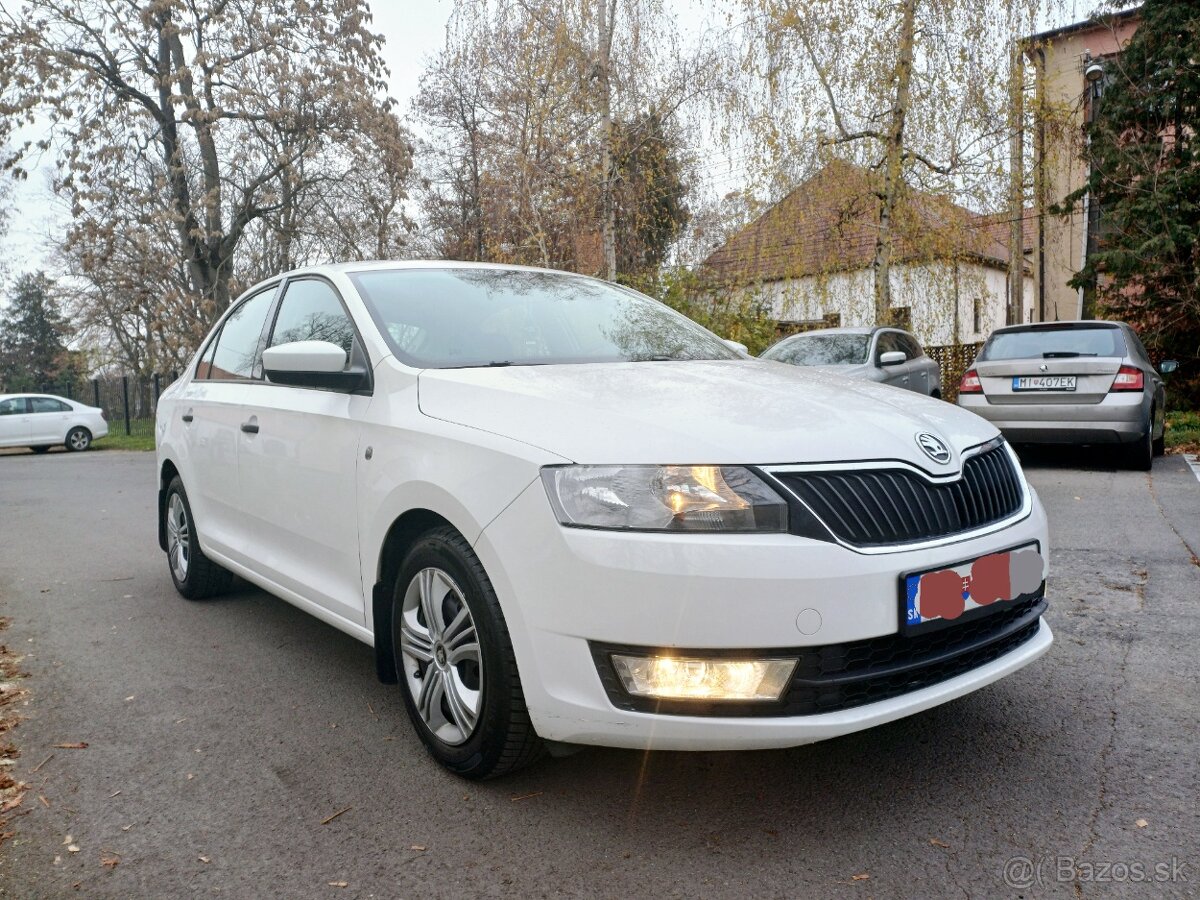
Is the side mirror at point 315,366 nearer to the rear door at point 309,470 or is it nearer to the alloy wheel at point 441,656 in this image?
the rear door at point 309,470

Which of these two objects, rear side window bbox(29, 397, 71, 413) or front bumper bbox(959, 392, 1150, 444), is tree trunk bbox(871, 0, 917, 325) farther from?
rear side window bbox(29, 397, 71, 413)

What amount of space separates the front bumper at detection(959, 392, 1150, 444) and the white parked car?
2049 cm

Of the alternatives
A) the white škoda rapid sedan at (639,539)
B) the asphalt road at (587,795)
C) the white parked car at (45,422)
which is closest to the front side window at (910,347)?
the asphalt road at (587,795)

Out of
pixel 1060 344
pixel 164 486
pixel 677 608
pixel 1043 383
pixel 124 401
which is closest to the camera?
pixel 677 608

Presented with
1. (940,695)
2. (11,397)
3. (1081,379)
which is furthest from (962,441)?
(11,397)

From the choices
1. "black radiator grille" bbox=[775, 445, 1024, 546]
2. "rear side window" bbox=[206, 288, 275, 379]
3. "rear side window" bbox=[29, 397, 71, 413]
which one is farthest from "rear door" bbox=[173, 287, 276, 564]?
"rear side window" bbox=[29, 397, 71, 413]

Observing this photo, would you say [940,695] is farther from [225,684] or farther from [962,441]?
[225,684]

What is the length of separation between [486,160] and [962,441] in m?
19.8

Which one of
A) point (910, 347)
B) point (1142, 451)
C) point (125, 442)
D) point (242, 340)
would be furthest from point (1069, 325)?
point (125, 442)

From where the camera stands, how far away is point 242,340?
184 inches

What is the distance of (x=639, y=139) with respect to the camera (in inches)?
696

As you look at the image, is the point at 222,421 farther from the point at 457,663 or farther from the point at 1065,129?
the point at 1065,129

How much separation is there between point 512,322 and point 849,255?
14.1 m

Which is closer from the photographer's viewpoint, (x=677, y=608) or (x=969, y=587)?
(x=677, y=608)
